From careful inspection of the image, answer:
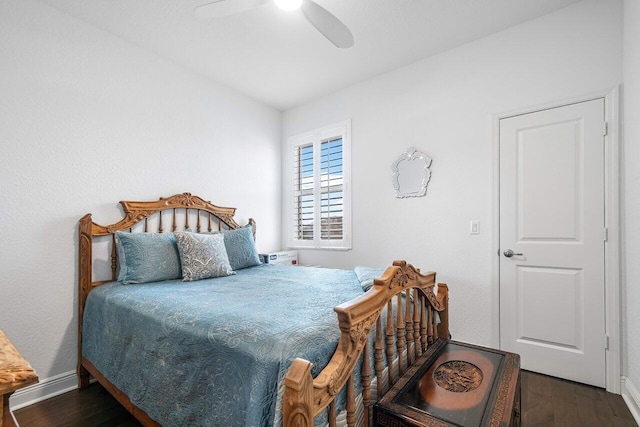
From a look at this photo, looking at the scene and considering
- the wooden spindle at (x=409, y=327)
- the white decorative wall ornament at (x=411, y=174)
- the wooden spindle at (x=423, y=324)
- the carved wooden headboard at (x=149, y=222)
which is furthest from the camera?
the white decorative wall ornament at (x=411, y=174)

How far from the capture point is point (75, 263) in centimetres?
227

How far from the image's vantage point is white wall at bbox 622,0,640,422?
6.00 feet

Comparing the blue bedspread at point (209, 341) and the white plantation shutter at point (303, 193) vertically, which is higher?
the white plantation shutter at point (303, 193)

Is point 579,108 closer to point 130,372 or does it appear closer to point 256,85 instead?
point 256,85

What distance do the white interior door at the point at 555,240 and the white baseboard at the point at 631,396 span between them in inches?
4.9

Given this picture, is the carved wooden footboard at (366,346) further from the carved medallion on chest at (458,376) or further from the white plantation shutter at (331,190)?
the white plantation shutter at (331,190)

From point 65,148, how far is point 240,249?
154 cm

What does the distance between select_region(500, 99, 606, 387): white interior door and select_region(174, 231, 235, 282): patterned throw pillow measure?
2.33m

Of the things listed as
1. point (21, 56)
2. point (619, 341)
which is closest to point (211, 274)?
point (21, 56)

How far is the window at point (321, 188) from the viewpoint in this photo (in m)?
3.53

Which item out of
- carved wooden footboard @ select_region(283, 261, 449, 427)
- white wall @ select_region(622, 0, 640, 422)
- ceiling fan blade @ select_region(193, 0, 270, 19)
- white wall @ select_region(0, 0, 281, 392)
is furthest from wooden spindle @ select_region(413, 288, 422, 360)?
white wall @ select_region(0, 0, 281, 392)

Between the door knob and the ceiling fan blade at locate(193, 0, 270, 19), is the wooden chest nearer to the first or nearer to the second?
the door knob

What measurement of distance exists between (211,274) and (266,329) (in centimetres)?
137

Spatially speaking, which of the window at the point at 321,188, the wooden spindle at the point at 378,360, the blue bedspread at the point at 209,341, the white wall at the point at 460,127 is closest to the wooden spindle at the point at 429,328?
the blue bedspread at the point at 209,341
